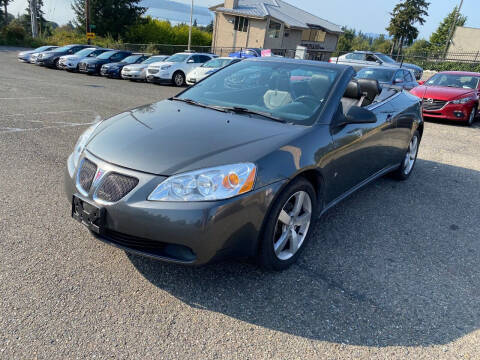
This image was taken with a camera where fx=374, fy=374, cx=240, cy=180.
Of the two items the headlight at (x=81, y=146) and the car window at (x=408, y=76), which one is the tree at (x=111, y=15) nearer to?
the car window at (x=408, y=76)

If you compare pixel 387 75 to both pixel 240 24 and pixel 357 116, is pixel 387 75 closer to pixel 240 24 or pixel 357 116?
pixel 357 116

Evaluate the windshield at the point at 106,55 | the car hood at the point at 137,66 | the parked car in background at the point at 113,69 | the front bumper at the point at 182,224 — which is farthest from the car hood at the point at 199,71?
the front bumper at the point at 182,224

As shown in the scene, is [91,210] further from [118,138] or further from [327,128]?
[327,128]

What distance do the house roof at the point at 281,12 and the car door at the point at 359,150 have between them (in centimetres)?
4007

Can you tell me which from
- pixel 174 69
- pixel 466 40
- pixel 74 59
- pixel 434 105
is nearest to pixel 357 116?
pixel 434 105

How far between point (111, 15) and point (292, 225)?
48.5 meters

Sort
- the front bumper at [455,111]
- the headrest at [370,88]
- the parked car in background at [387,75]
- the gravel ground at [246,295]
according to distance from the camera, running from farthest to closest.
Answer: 1. the parked car in background at [387,75]
2. the front bumper at [455,111]
3. the headrest at [370,88]
4. the gravel ground at [246,295]

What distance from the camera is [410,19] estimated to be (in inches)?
2435

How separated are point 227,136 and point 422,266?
1979 millimetres

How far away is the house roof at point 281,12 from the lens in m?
41.9

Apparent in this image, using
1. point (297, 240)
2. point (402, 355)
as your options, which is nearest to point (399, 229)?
point (297, 240)

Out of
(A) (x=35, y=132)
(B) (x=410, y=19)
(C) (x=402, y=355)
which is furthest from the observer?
(B) (x=410, y=19)

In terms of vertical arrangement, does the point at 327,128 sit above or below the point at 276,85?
below

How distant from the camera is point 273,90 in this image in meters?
3.52
